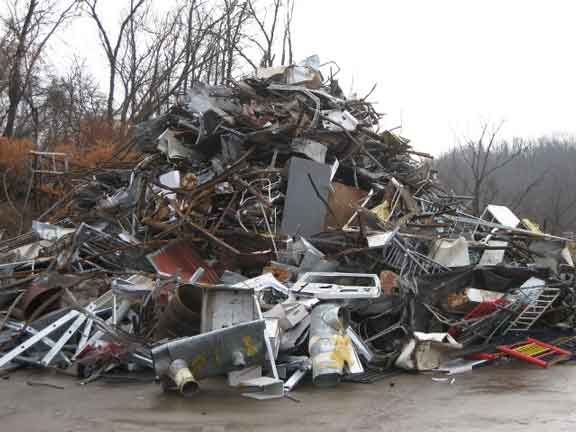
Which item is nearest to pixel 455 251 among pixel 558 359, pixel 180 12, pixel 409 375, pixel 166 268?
pixel 558 359

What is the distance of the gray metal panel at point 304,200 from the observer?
27.1 ft

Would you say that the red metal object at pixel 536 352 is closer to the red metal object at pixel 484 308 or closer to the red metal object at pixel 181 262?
the red metal object at pixel 484 308

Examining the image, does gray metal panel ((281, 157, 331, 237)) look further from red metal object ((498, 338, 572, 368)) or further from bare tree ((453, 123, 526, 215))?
bare tree ((453, 123, 526, 215))

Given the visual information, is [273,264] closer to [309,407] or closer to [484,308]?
[484,308]

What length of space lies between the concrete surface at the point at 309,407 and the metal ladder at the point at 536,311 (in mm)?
1340

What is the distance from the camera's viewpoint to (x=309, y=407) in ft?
14.8

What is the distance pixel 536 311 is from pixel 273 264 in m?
3.35

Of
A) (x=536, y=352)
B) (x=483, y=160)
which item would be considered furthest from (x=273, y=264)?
(x=483, y=160)

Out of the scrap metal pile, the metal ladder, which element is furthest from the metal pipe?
the metal ladder

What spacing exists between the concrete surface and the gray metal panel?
317 centimetres

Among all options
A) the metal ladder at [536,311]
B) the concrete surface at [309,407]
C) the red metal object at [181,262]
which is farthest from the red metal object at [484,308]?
the red metal object at [181,262]

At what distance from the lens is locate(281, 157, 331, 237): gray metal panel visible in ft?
27.1

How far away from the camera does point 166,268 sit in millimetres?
7668

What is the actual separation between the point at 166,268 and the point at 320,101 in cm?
470
